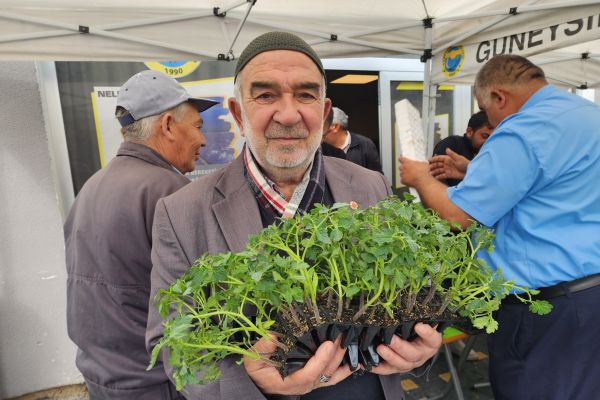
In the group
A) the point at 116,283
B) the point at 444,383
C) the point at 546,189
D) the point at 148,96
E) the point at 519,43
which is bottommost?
the point at 444,383

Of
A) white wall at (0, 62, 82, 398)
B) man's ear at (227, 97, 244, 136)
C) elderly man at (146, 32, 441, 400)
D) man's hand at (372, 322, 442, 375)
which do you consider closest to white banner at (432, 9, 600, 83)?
elderly man at (146, 32, 441, 400)

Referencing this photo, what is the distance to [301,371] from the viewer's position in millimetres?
845

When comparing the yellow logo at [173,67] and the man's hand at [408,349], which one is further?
the yellow logo at [173,67]

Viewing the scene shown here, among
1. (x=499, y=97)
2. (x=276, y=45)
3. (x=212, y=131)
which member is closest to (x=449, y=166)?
(x=499, y=97)

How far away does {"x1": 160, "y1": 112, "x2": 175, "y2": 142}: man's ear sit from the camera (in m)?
1.81

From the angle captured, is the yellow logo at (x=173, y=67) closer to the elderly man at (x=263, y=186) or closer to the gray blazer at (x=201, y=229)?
the elderly man at (x=263, y=186)

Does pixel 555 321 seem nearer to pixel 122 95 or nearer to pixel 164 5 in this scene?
pixel 122 95

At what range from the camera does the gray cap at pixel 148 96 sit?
175 centimetres

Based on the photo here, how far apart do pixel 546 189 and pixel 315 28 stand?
2.15 m

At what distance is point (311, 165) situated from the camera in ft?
4.58

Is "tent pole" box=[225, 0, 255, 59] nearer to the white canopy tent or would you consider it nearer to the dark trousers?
the white canopy tent

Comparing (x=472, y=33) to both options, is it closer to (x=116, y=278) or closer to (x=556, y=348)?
(x=556, y=348)

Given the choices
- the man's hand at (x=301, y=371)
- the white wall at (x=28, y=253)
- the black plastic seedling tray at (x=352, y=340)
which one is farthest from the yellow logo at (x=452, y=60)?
the white wall at (x=28, y=253)

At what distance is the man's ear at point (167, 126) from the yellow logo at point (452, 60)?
2.67m
